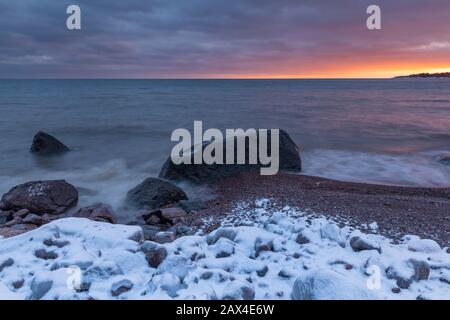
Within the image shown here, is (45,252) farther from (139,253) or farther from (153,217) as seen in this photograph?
(153,217)

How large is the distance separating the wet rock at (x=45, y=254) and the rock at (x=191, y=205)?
3.04 metres

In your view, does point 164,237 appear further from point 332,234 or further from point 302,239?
point 332,234

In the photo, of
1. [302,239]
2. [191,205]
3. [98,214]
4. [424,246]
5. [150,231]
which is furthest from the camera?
[191,205]

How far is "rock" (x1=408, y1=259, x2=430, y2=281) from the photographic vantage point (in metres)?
3.43

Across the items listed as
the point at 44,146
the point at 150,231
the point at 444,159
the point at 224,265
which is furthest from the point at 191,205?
the point at 444,159

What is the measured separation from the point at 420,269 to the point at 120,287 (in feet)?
10.00

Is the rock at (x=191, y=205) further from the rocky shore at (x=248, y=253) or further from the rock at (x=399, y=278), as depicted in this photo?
the rock at (x=399, y=278)

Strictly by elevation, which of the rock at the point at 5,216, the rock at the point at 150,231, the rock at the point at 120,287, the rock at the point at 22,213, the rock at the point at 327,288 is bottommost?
the rock at the point at 5,216

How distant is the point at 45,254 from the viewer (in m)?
3.81

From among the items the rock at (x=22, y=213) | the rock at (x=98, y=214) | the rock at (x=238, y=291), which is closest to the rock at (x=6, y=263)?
the rock at (x=238, y=291)

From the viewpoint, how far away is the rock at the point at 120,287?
321 centimetres

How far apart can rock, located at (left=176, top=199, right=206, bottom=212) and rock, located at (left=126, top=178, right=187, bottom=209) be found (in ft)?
1.32

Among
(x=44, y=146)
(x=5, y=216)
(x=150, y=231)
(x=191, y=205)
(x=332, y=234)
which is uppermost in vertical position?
(x=44, y=146)
